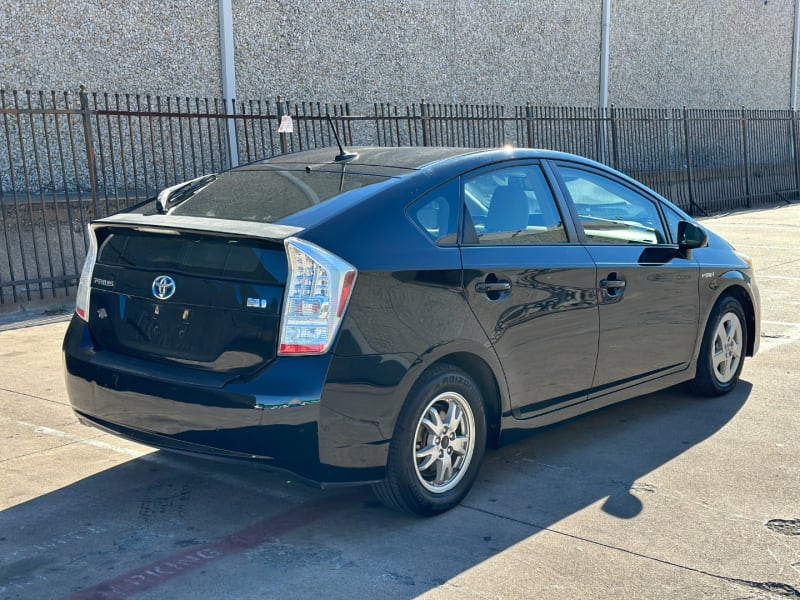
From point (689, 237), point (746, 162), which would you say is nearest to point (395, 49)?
point (746, 162)

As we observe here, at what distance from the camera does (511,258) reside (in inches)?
179

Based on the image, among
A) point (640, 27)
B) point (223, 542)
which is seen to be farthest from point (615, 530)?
point (640, 27)

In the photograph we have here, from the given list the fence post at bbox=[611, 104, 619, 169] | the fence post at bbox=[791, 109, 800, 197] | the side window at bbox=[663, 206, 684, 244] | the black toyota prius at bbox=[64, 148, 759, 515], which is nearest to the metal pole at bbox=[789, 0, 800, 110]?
the fence post at bbox=[791, 109, 800, 197]

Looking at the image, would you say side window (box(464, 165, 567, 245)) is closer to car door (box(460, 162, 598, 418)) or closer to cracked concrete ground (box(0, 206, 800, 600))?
car door (box(460, 162, 598, 418))

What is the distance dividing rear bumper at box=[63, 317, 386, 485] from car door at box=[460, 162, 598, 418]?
88 cm

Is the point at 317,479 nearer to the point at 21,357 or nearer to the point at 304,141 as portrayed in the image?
the point at 21,357

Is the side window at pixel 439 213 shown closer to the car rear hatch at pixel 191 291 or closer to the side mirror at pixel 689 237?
the car rear hatch at pixel 191 291

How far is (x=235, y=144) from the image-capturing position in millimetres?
12336

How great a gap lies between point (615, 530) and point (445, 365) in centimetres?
99

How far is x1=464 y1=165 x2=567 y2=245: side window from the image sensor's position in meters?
4.54

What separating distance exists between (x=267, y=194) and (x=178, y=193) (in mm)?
555

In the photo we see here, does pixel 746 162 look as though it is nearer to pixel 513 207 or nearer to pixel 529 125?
pixel 529 125

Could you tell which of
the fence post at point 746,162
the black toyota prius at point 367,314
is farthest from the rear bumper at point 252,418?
the fence post at point 746,162

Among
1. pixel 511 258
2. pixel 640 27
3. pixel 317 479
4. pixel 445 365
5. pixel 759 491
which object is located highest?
pixel 640 27
